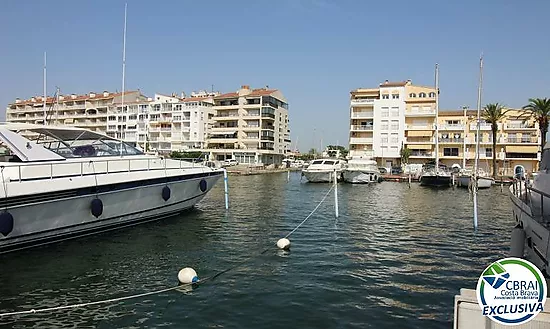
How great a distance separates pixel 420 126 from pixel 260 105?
106 ft

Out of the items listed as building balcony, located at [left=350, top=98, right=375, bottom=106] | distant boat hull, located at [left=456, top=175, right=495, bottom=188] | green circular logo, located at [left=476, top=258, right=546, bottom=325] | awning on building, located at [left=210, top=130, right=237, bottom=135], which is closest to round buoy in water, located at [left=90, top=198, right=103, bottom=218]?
green circular logo, located at [left=476, top=258, right=546, bottom=325]

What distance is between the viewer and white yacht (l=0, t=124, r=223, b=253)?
40.2 ft

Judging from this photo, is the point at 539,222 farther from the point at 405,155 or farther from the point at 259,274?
the point at 405,155

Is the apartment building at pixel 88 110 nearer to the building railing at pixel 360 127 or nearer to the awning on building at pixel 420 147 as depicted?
the building railing at pixel 360 127

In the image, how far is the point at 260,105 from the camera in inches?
3536

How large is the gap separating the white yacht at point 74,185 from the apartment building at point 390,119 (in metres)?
60.8

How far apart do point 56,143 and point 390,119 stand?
220 ft

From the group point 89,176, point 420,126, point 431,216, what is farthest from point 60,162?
point 420,126

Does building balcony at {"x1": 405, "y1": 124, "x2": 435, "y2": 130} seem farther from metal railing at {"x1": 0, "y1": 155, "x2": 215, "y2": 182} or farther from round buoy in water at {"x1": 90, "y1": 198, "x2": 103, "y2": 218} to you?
round buoy in water at {"x1": 90, "y1": 198, "x2": 103, "y2": 218}

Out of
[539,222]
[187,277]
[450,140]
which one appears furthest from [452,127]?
[187,277]

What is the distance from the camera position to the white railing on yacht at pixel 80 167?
495 inches

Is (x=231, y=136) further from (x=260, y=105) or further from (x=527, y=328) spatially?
(x=527, y=328)

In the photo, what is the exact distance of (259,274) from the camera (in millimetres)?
10984

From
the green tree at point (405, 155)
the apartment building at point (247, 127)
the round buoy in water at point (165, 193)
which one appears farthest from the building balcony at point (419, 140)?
the round buoy in water at point (165, 193)
